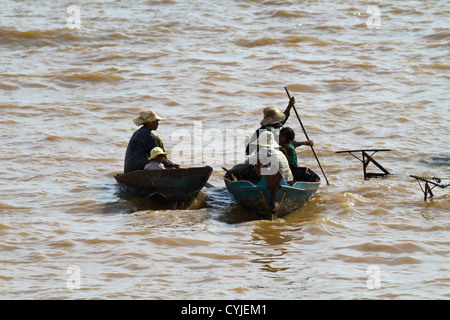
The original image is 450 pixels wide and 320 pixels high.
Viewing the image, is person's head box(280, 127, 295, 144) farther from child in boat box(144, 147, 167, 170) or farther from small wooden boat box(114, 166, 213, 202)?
child in boat box(144, 147, 167, 170)

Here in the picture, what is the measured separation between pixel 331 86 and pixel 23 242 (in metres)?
9.73

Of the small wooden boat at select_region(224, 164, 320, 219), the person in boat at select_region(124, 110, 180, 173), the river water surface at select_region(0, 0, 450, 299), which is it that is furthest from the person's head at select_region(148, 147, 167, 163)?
the small wooden boat at select_region(224, 164, 320, 219)

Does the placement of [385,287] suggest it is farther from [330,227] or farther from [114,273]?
[114,273]

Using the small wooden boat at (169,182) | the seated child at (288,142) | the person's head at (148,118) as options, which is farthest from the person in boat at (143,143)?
the seated child at (288,142)

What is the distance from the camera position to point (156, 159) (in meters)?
9.48

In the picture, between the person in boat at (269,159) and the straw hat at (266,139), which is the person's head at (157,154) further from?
the straw hat at (266,139)

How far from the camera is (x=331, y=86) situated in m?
16.5

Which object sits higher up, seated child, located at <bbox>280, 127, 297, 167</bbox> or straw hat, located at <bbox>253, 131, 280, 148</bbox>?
straw hat, located at <bbox>253, 131, 280, 148</bbox>

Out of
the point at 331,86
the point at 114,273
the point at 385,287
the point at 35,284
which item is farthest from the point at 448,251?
the point at 331,86

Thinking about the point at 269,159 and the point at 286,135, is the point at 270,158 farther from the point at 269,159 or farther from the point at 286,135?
the point at 286,135

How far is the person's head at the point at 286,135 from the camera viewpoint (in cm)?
973

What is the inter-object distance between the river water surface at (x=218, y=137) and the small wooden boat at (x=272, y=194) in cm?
19

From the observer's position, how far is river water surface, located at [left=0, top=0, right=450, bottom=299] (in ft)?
24.6

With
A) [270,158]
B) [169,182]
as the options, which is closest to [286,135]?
[270,158]
